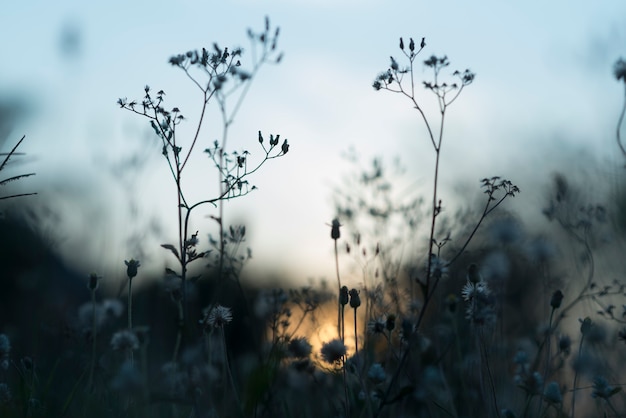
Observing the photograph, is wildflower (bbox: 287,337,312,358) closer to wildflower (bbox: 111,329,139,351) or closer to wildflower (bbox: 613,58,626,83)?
wildflower (bbox: 111,329,139,351)

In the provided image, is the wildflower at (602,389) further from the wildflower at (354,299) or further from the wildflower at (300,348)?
the wildflower at (300,348)

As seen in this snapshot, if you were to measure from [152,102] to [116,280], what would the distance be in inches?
121

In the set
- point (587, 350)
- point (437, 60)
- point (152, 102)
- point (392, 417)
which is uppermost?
point (437, 60)

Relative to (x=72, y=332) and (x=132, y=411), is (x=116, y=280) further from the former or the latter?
(x=132, y=411)

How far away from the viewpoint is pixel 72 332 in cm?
495

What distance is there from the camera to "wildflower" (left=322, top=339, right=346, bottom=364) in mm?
3734

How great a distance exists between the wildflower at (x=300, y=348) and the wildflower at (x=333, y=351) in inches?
4.2

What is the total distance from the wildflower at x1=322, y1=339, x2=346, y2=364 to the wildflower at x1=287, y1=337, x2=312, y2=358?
0.35 feet

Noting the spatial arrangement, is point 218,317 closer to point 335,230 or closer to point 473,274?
point 335,230

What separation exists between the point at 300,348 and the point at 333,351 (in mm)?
196

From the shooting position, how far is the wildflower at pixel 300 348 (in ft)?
12.7

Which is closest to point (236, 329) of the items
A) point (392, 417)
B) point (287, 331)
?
point (287, 331)

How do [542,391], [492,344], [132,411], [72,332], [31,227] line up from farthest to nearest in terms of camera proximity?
[31,227]
[72,332]
[492,344]
[542,391]
[132,411]

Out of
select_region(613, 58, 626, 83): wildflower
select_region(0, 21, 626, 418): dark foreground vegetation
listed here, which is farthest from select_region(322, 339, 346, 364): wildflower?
select_region(613, 58, 626, 83): wildflower
